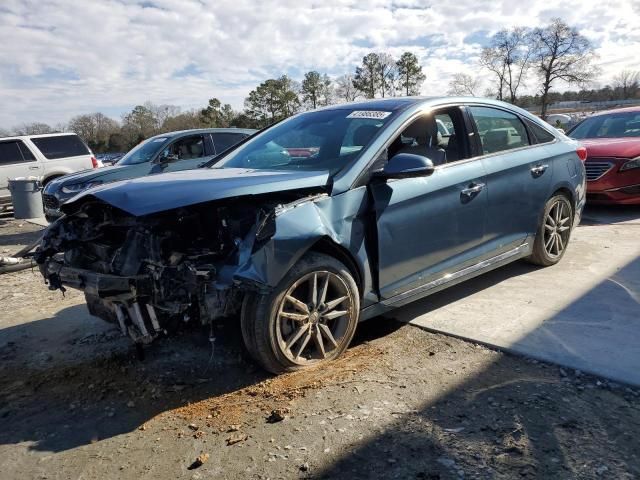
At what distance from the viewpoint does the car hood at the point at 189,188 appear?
9.44ft

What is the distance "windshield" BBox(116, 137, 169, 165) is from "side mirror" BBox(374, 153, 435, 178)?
6651mm

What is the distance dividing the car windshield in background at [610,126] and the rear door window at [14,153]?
481 inches

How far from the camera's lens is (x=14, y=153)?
12648 millimetres

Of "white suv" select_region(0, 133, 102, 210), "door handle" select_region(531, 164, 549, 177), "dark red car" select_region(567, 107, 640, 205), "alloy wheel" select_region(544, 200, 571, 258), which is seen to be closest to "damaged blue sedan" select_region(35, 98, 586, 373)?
"door handle" select_region(531, 164, 549, 177)

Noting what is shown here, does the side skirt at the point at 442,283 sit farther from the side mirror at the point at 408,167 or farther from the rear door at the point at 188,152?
the rear door at the point at 188,152

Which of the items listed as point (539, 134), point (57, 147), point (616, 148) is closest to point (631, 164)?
point (616, 148)

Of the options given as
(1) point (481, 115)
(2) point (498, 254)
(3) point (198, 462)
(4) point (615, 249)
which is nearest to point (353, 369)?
(3) point (198, 462)

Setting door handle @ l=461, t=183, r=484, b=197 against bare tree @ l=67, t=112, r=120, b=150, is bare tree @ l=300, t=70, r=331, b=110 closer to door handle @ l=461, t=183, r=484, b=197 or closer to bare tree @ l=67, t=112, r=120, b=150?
bare tree @ l=67, t=112, r=120, b=150

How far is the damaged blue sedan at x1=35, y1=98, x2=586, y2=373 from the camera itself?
9.64ft

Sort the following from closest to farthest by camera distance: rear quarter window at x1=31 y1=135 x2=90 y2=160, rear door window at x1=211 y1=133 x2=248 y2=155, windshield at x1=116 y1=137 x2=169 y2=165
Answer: windshield at x1=116 y1=137 x2=169 y2=165, rear door window at x1=211 y1=133 x2=248 y2=155, rear quarter window at x1=31 y1=135 x2=90 y2=160

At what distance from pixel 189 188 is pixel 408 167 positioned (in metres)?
1.37

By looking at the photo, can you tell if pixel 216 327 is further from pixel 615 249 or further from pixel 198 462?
pixel 615 249

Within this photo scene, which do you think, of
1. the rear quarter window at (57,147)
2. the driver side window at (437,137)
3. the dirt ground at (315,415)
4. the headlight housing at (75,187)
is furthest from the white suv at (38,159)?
the driver side window at (437,137)

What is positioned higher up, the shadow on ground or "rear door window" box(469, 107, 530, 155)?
"rear door window" box(469, 107, 530, 155)
